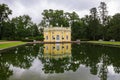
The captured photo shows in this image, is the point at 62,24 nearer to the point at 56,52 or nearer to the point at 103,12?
the point at 103,12

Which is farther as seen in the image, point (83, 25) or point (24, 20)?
point (24, 20)

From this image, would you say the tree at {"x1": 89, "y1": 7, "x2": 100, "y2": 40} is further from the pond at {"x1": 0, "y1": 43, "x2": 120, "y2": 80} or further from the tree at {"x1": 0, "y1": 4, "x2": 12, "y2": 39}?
the pond at {"x1": 0, "y1": 43, "x2": 120, "y2": 80}

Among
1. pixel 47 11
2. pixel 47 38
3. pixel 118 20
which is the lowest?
pixel 47 38

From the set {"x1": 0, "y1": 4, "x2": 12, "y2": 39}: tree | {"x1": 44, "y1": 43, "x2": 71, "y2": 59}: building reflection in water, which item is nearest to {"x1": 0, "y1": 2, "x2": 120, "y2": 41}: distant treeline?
{"x1": 0, "y1": 4, "x2": 12, "y2": 39}: tree

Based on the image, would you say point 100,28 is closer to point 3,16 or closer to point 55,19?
point 55,19

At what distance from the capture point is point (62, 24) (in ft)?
199

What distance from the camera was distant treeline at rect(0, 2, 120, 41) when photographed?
55125 mm

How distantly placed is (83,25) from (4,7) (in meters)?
22.2

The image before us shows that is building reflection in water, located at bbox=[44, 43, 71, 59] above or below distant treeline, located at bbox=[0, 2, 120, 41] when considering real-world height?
below

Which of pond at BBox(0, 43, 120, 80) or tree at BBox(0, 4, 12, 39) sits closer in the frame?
pond at BBox(0, 43, 120, 80)

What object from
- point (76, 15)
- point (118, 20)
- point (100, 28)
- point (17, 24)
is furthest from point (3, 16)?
point (118, 20)

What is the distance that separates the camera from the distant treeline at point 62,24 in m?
55.1

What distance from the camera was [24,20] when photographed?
211ft

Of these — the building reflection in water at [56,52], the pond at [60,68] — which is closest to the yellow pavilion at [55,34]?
the building reflection in water at [56,52]
